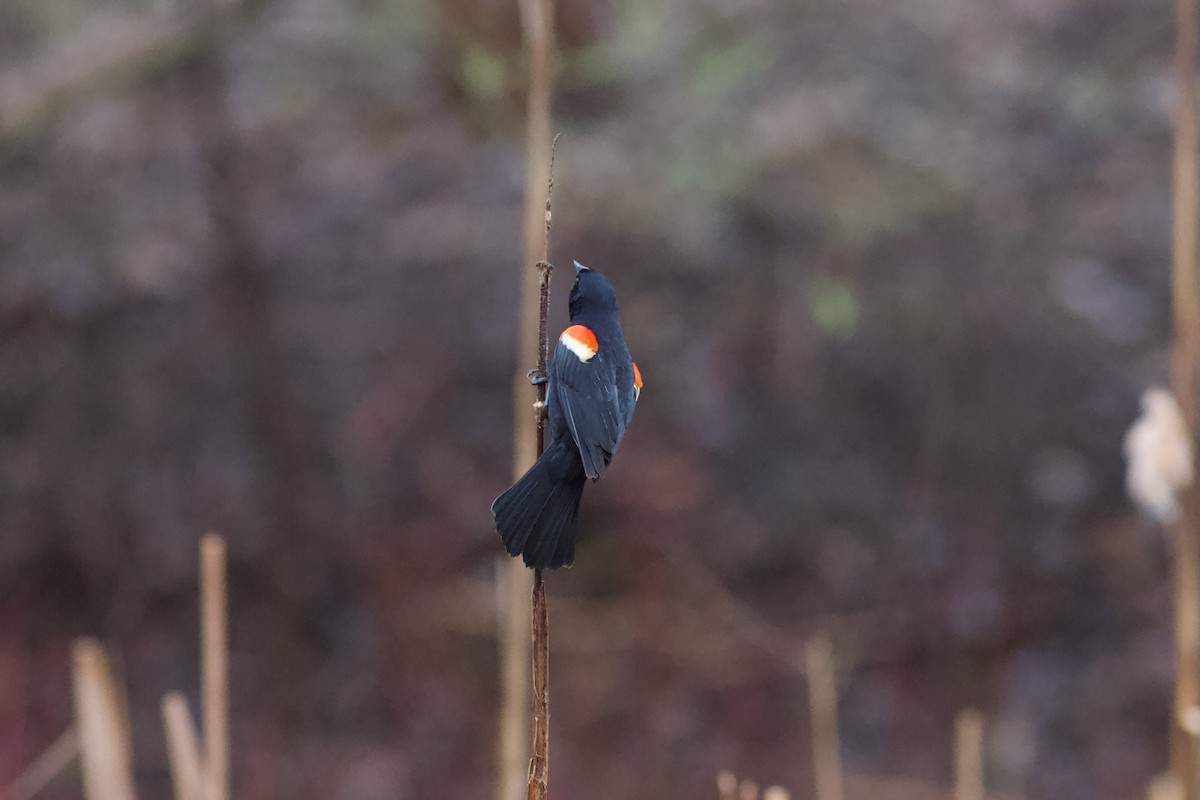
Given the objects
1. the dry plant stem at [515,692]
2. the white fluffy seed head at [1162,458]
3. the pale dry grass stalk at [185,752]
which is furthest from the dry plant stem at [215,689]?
the white fluffy seed head at [1162,458]

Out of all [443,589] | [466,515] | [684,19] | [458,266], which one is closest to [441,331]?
[458,266]

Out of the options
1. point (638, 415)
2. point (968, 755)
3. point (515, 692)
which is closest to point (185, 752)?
point (515, 692)

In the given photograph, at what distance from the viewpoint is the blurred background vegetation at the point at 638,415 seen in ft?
15.2

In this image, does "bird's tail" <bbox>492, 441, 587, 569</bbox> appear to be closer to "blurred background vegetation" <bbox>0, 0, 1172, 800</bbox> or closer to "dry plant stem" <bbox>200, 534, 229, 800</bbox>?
"dry plant stem" <bbox>200, 534, 229, 800</bbox>

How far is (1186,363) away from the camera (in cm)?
126

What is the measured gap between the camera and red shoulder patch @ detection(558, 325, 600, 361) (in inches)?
40.5

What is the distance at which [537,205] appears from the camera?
1.16 meters

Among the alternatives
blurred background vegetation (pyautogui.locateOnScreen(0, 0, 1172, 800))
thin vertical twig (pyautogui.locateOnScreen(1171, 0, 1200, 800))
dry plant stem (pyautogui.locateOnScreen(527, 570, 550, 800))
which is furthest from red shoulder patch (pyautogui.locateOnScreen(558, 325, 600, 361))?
blurred background vegetation (pyautogui.locateOnScreen(0, 0, 1172, 800))

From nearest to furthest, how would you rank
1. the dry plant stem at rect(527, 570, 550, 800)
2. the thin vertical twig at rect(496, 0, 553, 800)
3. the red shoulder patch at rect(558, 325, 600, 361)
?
the dry plant stem at rect(527, 570, 550, 800) < the thin vertical twig at rect(496, 0, 553, 800) < the red shoulder patch at rect(558, 325, 600, 361)

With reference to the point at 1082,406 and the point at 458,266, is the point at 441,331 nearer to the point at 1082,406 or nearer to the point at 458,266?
the point at 458,266

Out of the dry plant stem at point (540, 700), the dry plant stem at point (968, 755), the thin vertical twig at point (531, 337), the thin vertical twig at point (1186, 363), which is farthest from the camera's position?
the dry plant stem at point (968, 755)

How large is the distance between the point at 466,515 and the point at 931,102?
3.11 m

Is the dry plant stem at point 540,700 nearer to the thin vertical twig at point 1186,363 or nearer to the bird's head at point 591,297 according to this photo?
the bird's head at point 591,297

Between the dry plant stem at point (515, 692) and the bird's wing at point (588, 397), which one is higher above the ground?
the bird's wing at point (588, 397)
